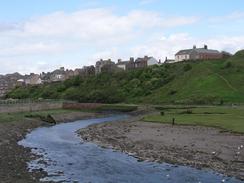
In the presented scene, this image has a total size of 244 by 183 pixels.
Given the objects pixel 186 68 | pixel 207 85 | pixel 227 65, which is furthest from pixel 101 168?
pixel 186 68

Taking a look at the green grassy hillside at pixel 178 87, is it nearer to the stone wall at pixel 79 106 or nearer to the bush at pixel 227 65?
the bush at pixel 227 65

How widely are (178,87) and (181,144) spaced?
114 metres

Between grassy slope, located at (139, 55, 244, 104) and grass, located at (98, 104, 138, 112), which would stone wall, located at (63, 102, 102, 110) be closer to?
grass, located at (98, 104, 138, 112)

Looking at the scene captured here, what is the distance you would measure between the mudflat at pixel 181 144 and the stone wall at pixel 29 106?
40901 millimetres

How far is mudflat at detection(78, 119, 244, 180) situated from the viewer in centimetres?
4472

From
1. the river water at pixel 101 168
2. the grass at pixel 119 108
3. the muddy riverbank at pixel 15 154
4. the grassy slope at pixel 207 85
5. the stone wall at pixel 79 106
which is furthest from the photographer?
the stone wall at pixel 79 106

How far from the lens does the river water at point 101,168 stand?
39094mm

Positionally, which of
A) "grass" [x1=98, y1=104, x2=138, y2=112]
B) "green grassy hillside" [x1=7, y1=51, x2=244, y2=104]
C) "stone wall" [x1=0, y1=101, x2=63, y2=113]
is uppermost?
"green grassy hillside" [x1=7, y1=51, x2=244, y2=104]

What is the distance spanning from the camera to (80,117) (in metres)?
121

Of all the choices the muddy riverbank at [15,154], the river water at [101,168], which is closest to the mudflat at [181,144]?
the river water at [101,168]

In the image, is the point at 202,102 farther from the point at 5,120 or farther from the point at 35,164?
the point at 35,164

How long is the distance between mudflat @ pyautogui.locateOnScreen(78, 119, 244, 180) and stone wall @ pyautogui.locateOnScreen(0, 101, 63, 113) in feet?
134

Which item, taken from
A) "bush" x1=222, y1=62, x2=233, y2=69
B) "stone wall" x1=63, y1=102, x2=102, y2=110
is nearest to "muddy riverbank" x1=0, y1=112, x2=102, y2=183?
"stone wall" x1=63, y1=102, x2=102, y2=110

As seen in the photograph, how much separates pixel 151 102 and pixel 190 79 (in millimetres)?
28503
